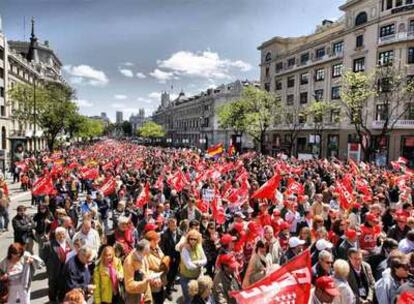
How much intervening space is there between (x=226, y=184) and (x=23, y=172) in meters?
14.7

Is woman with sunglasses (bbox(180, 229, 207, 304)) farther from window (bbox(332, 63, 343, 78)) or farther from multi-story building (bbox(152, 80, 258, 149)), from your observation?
multi-story building (bbox(152, 80, 258, 149))

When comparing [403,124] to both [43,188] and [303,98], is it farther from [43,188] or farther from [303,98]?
[43,188]

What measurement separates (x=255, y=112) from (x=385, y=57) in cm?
1813

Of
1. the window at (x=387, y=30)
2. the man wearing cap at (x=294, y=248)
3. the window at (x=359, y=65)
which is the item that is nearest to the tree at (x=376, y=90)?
the window at (x=387, y=30)

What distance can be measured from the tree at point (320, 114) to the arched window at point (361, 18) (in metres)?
10.0

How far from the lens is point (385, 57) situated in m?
38.7

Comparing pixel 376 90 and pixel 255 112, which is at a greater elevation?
pixel 376 90

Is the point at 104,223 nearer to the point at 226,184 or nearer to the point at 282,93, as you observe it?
the point at 226,184

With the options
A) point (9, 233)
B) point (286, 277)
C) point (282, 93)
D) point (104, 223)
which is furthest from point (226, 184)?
point (282, 93)

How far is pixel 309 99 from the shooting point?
51062 mm

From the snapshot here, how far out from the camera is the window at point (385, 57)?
1486 inches

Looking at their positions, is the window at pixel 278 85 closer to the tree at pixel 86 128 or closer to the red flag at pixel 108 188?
the tree at pixel 86 128

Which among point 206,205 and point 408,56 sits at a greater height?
point 408,56

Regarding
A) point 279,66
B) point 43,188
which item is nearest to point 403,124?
point 279,66
